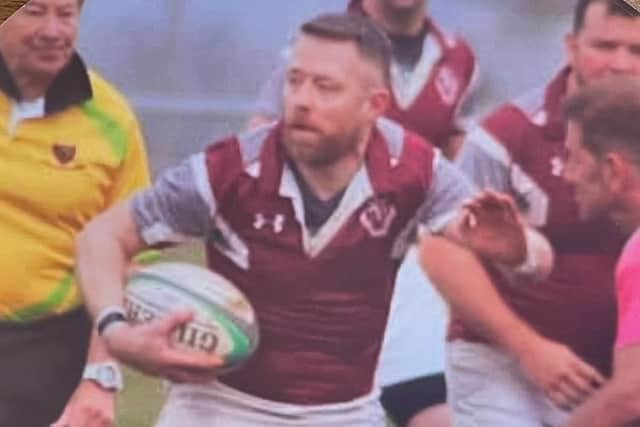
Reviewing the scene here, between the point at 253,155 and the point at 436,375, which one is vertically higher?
the point at 253,155

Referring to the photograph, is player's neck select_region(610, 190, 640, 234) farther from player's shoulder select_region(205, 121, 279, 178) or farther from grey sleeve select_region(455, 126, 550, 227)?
player's shoulder select_region(205, 121, 279, 178)

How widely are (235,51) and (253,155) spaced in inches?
3.7

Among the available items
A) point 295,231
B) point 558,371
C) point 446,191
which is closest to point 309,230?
point 295,231

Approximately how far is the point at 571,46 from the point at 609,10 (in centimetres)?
4

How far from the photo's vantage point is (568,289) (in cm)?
159

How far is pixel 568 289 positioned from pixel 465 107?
0.17 m

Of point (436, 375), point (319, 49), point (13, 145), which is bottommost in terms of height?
point (436, 375)

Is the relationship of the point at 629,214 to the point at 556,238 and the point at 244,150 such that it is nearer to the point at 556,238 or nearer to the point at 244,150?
the point at 556,238

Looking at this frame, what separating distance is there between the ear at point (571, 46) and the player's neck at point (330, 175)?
197 millimetres

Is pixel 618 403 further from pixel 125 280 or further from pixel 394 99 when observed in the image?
pixel 125 280

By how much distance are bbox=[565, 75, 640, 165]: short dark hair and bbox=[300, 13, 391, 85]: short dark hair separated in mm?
161

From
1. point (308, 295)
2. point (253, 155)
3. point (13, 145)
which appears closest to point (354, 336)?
point (308, 295)

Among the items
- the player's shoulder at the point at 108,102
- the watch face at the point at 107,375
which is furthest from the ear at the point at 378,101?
the watch face at the point at 107,375

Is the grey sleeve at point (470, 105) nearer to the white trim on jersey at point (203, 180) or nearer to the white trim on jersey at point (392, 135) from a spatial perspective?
the white trim on jersey at point (392, 135)
